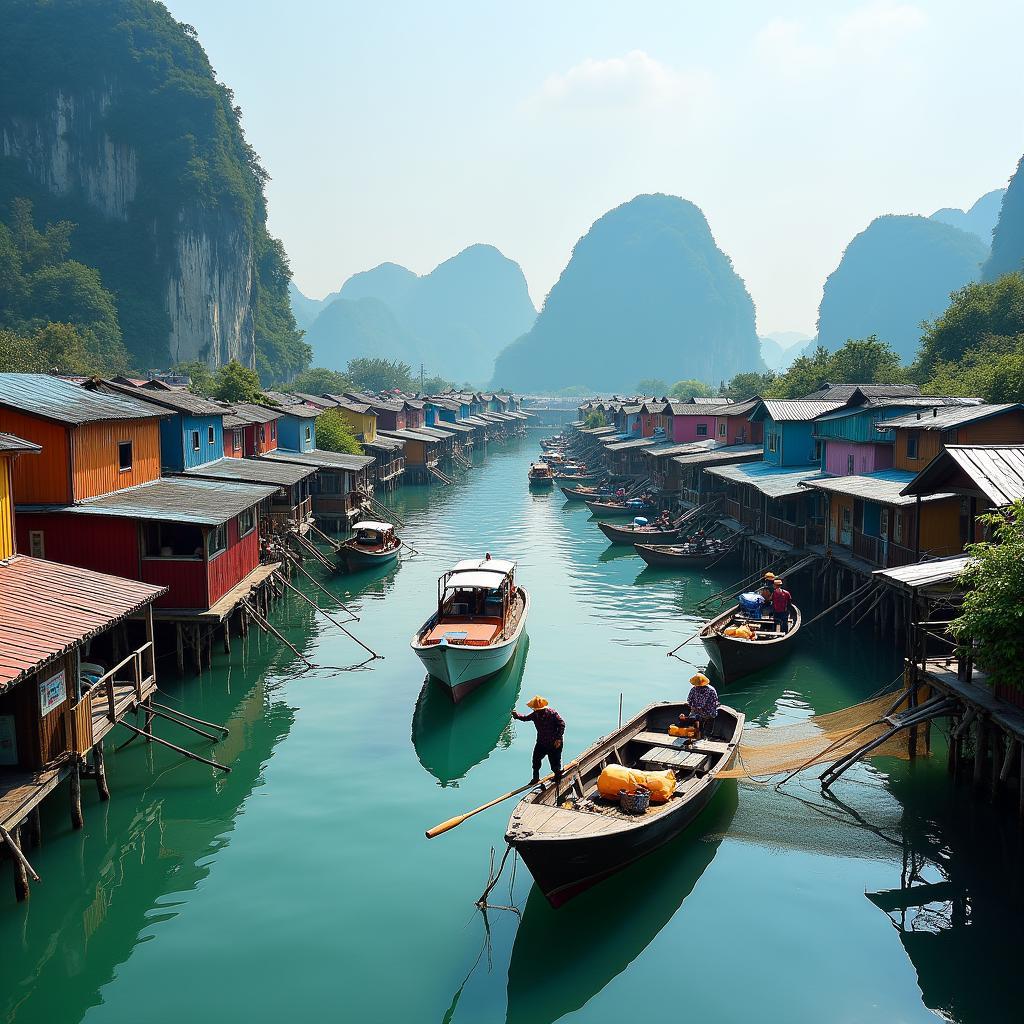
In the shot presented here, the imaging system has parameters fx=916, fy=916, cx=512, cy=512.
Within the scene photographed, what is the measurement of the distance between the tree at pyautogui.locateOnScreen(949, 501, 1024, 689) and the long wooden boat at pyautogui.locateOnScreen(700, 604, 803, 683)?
9803 millimetres

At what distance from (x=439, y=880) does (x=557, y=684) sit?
38.5 ft

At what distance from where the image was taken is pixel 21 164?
126438 mm

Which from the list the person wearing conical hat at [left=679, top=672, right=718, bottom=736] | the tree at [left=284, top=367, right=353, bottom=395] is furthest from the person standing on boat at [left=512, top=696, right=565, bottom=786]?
the tree at [left=284, top=367, right=353, bottom=395]

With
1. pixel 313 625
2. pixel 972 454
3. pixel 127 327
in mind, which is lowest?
pixel 313 625

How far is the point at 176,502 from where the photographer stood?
25.8 metres

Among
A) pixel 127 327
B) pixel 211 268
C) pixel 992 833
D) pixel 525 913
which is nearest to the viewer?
pixel 525 913

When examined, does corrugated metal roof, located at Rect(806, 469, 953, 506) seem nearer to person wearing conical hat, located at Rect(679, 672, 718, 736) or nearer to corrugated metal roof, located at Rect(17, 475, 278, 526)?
person wearing conical hat, located at Rect(679, 672, 718, 736)

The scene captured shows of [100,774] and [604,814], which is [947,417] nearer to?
[604,814]

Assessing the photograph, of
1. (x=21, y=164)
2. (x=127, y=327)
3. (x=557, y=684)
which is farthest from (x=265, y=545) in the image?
(x=21, y=164)

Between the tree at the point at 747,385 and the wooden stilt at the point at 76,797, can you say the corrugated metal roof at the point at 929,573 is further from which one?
the tree at the point at 747,385

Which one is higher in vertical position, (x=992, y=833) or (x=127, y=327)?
(x=127, y=327)

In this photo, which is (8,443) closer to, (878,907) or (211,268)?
(878,907)

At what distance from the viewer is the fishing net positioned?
17594 mm

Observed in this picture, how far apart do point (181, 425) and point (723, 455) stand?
29.5 meters
